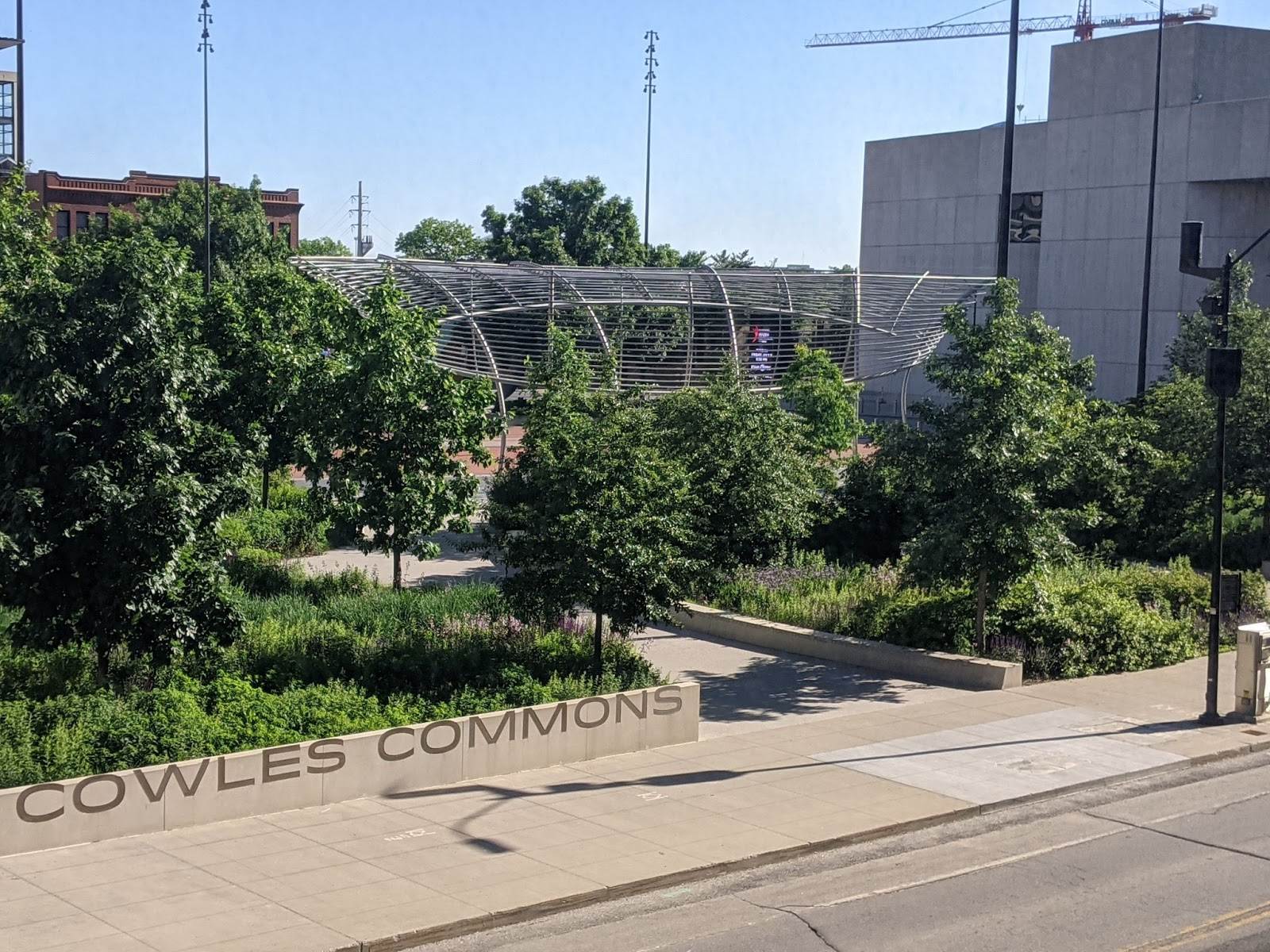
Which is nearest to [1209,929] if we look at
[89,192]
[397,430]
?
[397,430]

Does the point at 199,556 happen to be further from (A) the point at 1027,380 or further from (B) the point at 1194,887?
(A) the point at 1027,380

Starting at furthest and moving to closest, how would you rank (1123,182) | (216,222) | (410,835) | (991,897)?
(216,222)
(1123,182)
(410,835)
(991,897)

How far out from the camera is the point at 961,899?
37.0 feet

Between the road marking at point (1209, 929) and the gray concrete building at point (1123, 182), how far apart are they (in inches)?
1994

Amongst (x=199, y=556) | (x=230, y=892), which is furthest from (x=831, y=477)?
(x=230, y=892)

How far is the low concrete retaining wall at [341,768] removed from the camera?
1172 cm

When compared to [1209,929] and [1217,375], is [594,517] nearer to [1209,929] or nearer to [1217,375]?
[1217,375]

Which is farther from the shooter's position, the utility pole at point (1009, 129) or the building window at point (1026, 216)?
the building window at point (1026, 216)

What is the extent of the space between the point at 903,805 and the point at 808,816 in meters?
1.10

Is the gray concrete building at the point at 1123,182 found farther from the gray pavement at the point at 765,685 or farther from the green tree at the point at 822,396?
the gray pavement at the point at 765,685

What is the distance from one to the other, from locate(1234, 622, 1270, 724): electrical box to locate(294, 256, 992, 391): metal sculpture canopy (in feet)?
68.8

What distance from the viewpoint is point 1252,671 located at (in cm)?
1830

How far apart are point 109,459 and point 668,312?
3301 centimetres

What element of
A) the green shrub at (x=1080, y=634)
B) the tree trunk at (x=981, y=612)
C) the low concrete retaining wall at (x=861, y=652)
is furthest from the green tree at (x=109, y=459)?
the green shrub at (x=1080, y=634)
